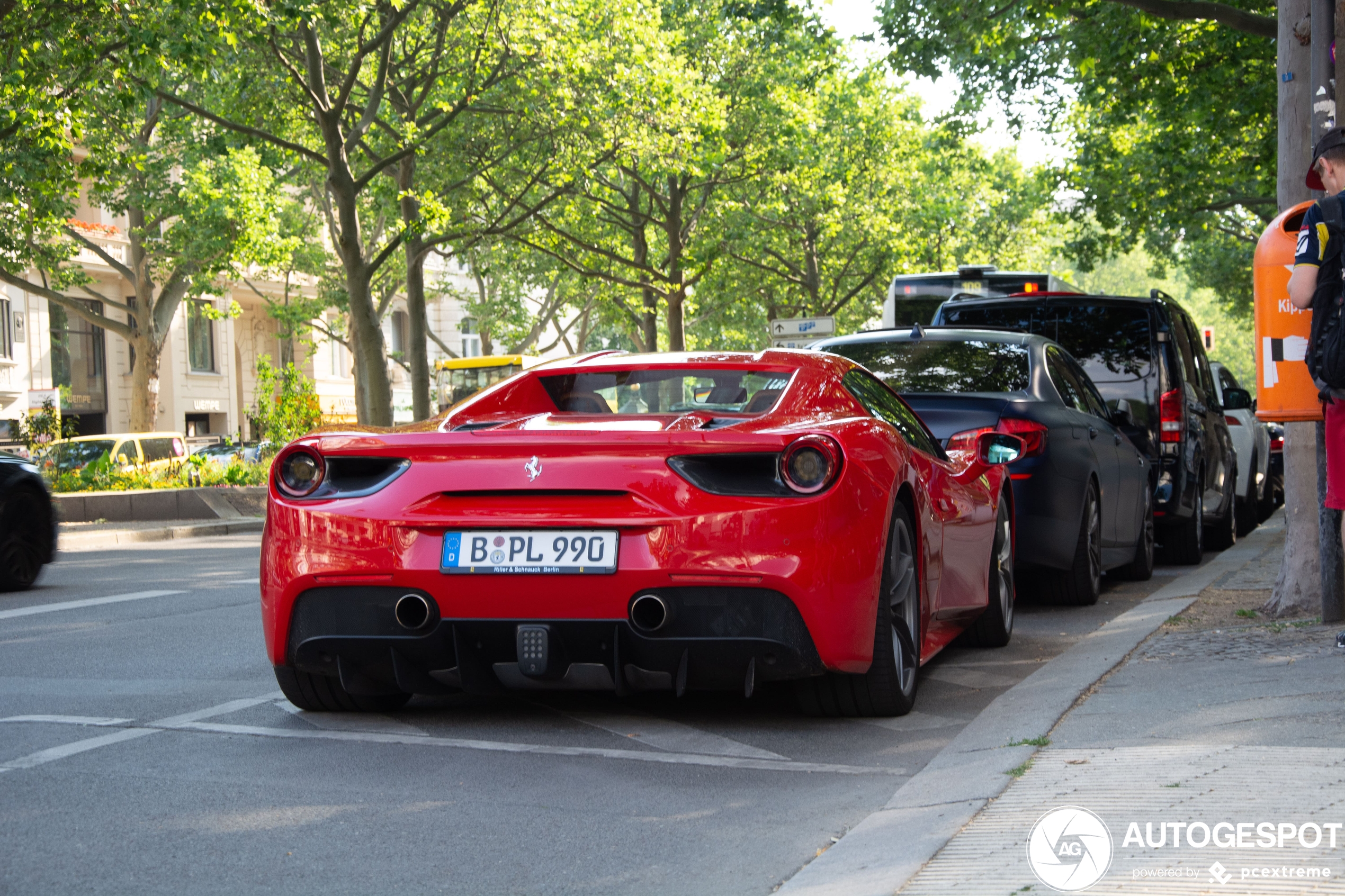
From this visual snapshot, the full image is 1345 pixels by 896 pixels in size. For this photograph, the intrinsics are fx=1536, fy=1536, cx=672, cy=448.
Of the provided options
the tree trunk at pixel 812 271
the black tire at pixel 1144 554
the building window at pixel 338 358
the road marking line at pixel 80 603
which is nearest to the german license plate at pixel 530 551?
the road marking line at pixel 80 603

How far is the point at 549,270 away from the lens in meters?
47.0

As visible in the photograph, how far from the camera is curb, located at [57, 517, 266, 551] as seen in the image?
1747 cm

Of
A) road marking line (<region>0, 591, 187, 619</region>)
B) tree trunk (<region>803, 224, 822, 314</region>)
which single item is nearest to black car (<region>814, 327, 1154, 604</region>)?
road marking line (<region>0, 591, 187, 619</region>)

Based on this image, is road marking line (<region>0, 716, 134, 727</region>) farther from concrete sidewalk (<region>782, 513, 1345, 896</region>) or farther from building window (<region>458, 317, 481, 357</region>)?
building window (<region>458, 317, 481, 357</region>)

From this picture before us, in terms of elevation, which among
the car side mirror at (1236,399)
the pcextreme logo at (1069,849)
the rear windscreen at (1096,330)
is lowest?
the pcextreme logo at (1069,849)

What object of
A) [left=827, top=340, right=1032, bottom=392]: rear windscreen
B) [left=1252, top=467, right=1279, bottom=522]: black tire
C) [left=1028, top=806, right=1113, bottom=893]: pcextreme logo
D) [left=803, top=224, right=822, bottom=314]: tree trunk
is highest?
[left=803, top=224, right=822, bottom=314]: tree trunk

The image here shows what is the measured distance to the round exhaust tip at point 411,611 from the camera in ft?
15.7

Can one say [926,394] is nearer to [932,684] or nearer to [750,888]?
[932,684]

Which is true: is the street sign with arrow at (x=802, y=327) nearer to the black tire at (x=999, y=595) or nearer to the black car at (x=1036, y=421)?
the black car at (x=1036, y=421)

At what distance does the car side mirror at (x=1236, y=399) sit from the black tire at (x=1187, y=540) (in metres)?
0.94

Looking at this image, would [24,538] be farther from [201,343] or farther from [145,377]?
[201,343]

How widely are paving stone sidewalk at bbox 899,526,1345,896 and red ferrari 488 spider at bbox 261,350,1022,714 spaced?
84 centimetres

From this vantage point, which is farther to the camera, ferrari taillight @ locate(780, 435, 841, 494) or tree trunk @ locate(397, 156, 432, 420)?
tree trunk @ locate(397, 156, 432, 420)

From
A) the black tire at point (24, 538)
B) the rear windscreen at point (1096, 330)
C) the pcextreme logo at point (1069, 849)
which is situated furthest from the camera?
the rear windscreen at point (1096, 330)
